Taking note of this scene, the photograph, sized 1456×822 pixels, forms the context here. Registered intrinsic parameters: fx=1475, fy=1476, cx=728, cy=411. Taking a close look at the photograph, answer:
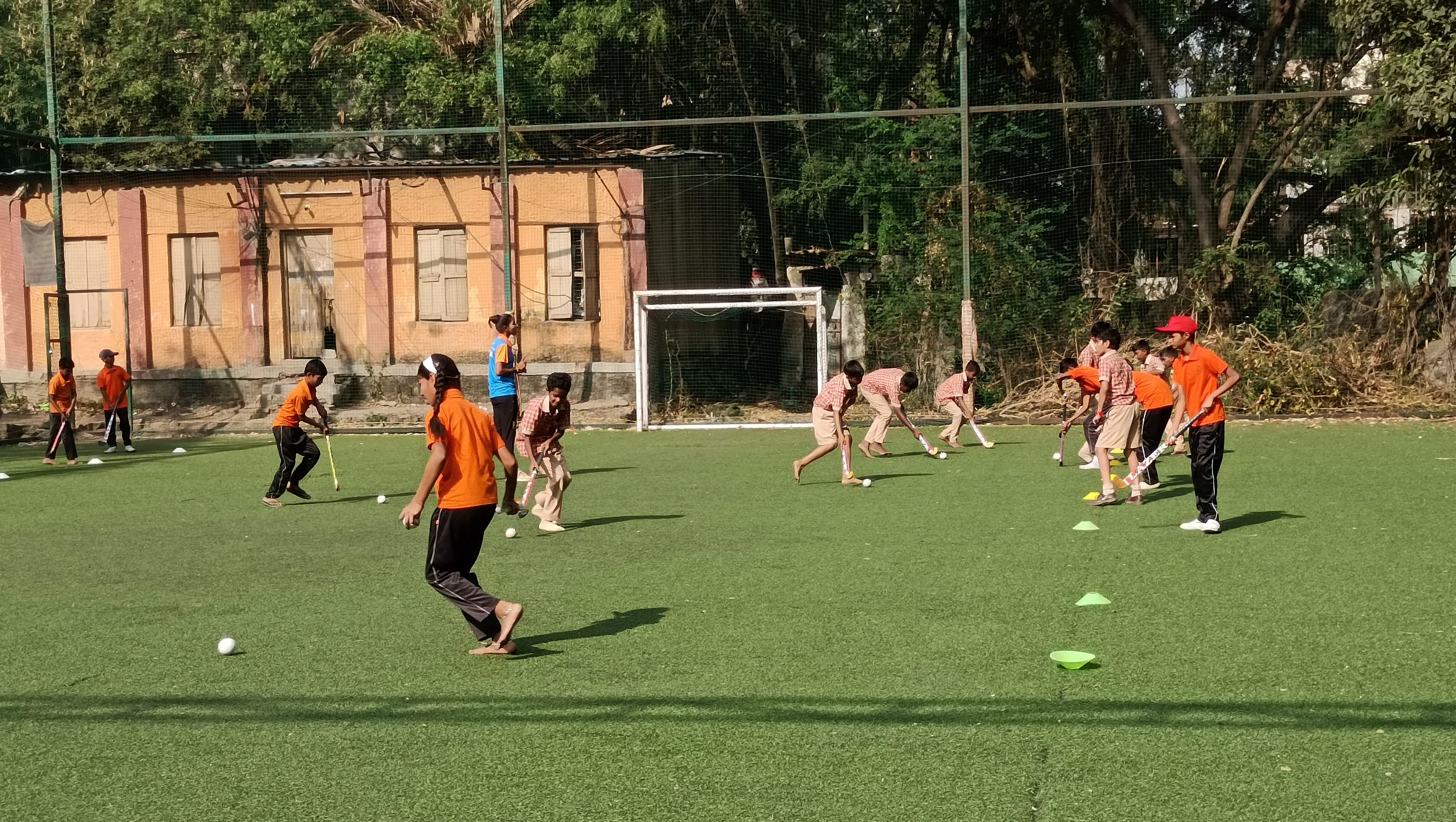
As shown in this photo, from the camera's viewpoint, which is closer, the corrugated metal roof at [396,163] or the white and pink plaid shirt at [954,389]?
the white and pink plaid shirt at [954,389]

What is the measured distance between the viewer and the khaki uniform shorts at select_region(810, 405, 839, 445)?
15109 mm

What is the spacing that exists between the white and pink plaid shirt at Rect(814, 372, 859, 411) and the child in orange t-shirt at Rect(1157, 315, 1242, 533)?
4.17 metres

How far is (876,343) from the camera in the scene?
26.0m

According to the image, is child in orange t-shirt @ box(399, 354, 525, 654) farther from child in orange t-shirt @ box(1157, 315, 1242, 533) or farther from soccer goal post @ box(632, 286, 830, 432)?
soccer goal post @ box(632, 286, 830, 432)

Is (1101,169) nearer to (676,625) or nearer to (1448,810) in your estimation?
(676,625)

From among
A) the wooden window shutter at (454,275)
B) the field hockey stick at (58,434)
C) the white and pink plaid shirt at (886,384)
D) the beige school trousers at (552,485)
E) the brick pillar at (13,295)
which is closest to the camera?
the beige school trousers at (552,485)

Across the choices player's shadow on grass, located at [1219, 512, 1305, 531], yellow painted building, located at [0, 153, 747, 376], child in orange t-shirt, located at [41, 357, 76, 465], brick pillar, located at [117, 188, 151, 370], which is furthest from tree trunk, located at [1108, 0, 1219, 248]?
child in orange t-shirt, located at [41, 357, 76, 465]

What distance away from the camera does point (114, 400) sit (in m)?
20.6

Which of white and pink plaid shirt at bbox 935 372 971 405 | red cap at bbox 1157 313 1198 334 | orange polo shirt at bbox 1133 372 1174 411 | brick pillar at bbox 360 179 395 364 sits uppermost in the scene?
brick pillar at bbox 360 179 395 364

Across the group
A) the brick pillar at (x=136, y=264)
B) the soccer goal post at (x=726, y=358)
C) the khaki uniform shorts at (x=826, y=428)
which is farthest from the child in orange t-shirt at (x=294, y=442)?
the brick pillar at (x=136, y=264)

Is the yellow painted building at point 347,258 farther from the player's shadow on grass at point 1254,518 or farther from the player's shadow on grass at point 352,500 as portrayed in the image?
the player's shadow on grass at point 1254,518

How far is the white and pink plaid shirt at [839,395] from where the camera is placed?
15031mm

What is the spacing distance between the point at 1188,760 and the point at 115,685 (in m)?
A: 4.94

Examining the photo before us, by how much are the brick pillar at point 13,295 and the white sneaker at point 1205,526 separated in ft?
77.0
